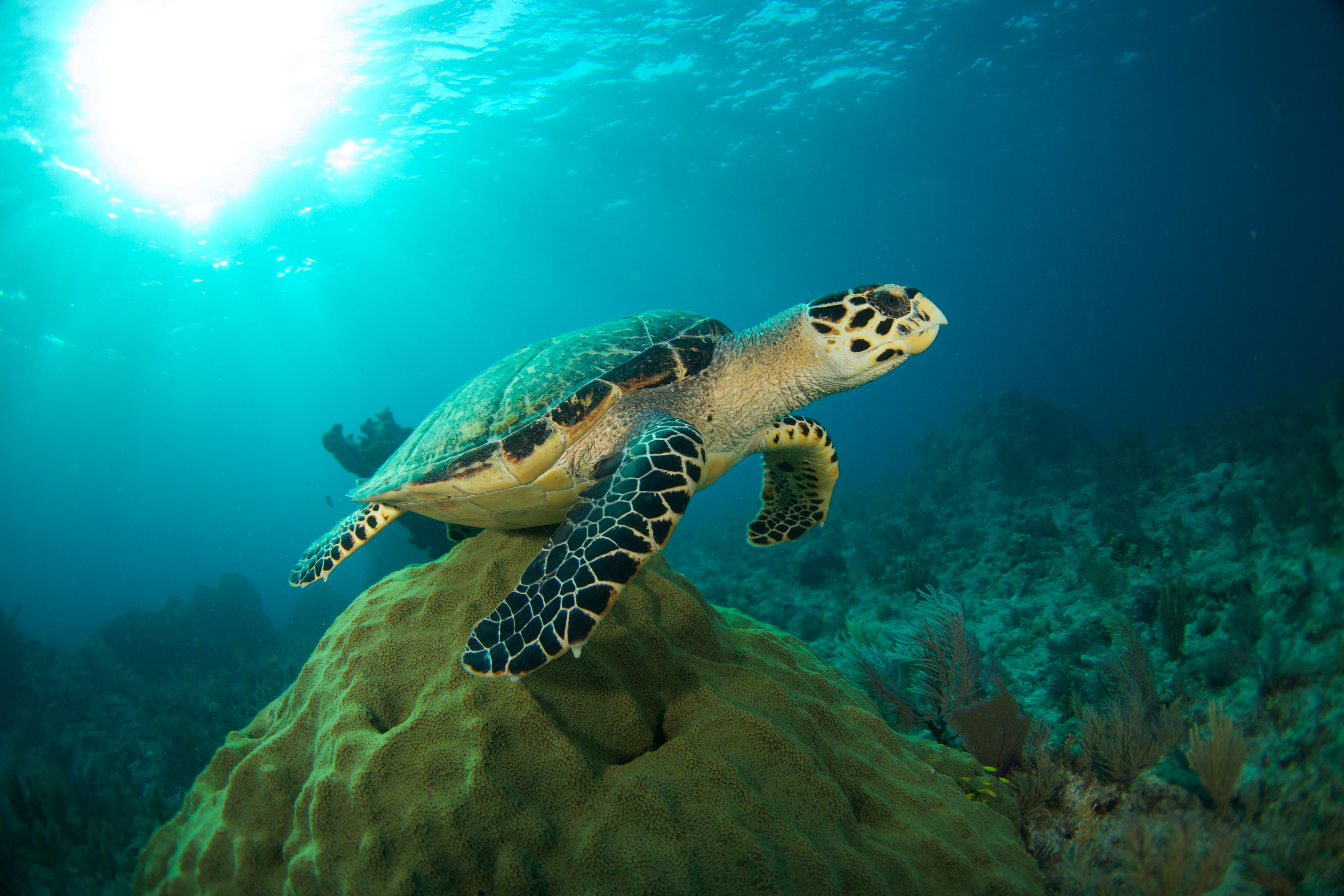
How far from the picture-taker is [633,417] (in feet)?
11.5

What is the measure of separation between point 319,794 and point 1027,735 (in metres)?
3.50

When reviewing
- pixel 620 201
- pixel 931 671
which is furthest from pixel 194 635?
pixel 620 201

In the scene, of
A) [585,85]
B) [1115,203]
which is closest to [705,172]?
[585,85]

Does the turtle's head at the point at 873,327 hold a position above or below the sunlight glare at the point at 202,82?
below

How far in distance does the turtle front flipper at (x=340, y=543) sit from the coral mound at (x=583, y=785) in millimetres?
1521

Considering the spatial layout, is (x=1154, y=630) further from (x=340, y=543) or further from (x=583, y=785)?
(x=340, y=543)

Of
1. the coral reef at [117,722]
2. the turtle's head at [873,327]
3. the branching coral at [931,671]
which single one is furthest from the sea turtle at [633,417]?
the coral reef at [117,722]

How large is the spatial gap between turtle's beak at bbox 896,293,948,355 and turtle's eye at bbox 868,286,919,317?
0.04m

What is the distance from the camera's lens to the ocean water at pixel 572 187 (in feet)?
56.7

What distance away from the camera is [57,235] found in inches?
842

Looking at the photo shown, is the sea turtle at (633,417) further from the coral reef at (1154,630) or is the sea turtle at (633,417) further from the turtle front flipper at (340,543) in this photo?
the coral reef at (1154,630)

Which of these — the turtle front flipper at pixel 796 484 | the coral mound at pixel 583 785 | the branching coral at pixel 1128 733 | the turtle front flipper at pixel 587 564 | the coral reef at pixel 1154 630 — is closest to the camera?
the coral mound at pixel 583 785

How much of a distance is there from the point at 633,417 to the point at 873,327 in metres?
1.70

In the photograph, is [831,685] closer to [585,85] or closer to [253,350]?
[585,85]
